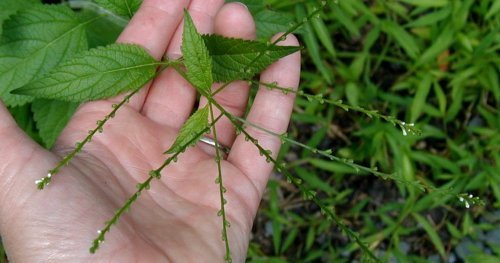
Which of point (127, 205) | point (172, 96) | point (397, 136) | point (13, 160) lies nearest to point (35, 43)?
point (172, 96)

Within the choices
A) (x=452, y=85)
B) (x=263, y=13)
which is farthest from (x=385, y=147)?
(x=263, y=13)

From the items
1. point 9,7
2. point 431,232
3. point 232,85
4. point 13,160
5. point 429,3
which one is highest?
point 429,3

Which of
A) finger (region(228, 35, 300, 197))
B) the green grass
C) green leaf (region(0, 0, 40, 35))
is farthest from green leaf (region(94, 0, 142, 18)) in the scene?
the green grass

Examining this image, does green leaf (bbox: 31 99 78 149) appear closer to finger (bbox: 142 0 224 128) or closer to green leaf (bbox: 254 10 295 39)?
finger (bbox: 142 0 224 128)

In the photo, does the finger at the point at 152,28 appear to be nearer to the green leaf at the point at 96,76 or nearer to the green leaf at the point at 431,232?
the green leaf at the point at 96,76

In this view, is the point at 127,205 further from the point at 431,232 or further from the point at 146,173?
the point at 431,232

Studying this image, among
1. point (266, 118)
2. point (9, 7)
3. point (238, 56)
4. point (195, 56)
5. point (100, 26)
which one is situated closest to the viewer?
point (195, 56)
